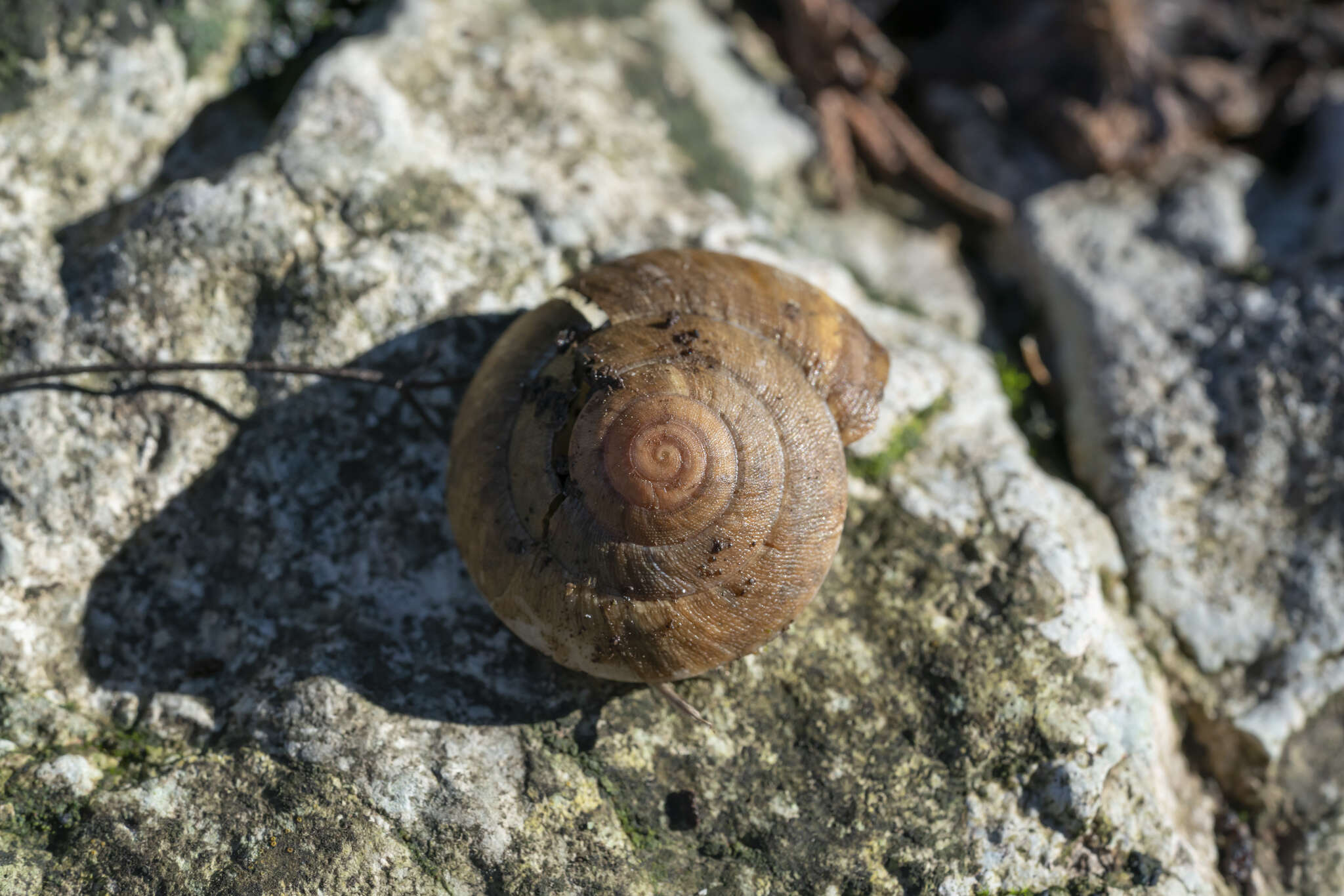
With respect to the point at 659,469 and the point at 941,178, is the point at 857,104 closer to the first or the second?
the point at 941,178

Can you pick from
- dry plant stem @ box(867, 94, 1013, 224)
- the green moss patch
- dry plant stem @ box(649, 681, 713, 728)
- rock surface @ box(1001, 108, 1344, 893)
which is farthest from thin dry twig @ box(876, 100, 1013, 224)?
dry plant stem @ box(649, 681, 713, 728)

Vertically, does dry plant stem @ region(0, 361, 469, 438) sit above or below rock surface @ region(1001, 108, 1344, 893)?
above

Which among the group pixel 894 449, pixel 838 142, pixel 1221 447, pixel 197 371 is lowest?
pixel 1221 447

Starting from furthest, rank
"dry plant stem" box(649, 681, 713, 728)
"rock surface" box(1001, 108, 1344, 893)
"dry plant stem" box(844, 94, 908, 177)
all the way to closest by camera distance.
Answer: "dry plant stem" box(844, 94, 908, 177)
"rock surface" box(1001, 108, 1344, 893)
"dry plant stem" box(649, 681, 713, 728)

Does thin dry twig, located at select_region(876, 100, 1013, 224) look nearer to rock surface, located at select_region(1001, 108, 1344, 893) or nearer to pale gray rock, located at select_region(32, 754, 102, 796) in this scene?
rock surface, located at select_region(1001, 108, 1344, 893)

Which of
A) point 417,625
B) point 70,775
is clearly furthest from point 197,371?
point 70,775

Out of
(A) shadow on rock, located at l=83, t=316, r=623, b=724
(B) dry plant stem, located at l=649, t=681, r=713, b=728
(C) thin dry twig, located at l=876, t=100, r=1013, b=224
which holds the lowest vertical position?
(B) dry plant stem, located at l=649, t=681, r=713, b=728
